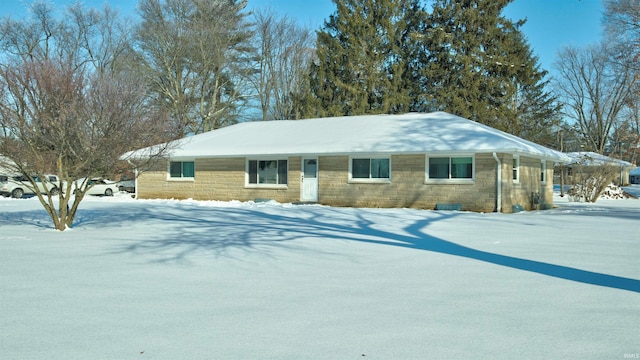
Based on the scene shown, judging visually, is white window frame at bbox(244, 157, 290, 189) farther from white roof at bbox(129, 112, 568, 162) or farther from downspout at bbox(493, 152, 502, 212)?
downspout at bbox(493, 152, 502, 212)

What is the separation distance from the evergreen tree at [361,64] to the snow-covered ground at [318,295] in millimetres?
26677

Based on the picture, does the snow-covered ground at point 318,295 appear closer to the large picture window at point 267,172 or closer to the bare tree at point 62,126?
the bare tree at point 62,126

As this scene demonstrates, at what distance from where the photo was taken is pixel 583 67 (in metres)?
55.1

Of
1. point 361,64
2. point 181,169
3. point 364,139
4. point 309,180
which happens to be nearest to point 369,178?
point 364,139

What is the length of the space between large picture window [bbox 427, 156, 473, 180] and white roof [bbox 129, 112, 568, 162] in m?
0.59

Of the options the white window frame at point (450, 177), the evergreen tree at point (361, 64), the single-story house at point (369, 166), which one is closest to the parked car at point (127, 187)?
the single-story house at point (369, 166)

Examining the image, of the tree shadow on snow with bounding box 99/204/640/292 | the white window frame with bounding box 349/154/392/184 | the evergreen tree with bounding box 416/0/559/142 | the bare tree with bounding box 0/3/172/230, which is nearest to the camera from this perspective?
the tree shadow on snow with bounding box 99/204/640/292

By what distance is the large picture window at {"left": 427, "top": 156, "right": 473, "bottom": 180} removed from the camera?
2003 cm

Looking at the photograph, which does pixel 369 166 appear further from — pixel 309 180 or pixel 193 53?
pixel 193 53

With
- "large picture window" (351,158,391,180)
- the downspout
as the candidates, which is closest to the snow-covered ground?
the downspout

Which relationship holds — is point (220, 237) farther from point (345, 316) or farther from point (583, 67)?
point (583, 67)

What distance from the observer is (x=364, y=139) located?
22.6 m

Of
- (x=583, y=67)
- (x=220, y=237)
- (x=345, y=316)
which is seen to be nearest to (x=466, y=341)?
(x=345, y=316)

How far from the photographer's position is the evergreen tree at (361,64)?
1492 inches
